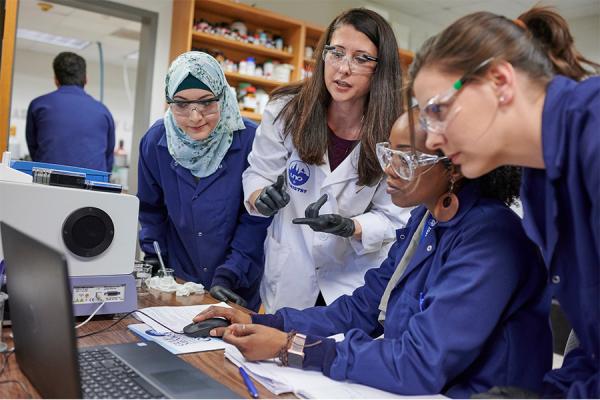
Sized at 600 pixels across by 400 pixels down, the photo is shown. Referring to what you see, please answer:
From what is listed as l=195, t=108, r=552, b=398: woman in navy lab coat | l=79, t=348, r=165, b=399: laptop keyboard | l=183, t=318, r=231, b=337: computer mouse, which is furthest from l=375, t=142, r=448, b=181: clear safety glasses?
l=79, t=348, r=165, b=399: laptop keyboard

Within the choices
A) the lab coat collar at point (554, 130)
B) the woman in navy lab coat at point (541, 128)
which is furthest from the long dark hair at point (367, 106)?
the lab coat collar at point (554, 130)

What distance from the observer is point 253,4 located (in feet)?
14.6

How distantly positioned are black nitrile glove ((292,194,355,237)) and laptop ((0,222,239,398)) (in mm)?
638

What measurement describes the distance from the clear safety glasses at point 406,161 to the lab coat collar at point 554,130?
25 cm

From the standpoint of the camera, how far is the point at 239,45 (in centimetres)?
415

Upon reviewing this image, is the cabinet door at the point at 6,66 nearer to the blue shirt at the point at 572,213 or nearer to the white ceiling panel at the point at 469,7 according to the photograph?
the white ceiling panel at the point at 469,7

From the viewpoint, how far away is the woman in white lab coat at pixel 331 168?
5.44 ft

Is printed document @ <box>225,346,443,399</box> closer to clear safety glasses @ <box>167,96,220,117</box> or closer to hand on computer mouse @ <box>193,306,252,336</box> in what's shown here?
hand on computer mouse @ <box>193,306,252,336</box>

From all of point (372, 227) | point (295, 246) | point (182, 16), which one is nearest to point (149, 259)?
point (295, 246)

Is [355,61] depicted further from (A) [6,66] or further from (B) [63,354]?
(A) [6,66]

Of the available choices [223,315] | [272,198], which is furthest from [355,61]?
[223,315]

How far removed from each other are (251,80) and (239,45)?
31 cm

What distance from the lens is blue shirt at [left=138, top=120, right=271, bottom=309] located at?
1863 millimetres

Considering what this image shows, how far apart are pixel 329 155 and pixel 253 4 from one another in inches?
121
